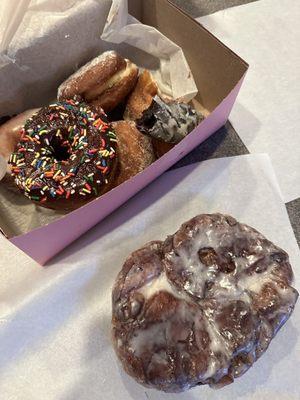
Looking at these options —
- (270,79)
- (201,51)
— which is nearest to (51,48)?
(201,51)

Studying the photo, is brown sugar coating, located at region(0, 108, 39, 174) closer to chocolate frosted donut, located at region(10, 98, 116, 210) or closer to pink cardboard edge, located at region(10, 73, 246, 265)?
chocolate frosted donut, located at region(10, 98, 116, 210)

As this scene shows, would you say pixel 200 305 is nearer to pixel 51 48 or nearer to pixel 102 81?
pixel 102 81

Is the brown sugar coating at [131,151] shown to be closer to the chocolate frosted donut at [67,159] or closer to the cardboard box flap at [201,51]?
the chocolate frosted donut at [67,159]

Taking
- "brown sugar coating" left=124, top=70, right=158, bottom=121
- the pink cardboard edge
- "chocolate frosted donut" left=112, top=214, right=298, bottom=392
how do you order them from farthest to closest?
"brown sugar coating" left=124, top=70, right=158, bottom=121
the pink cardboard edge
"chocolate frosted donut" left=112, top=214, right=298, bottom=392

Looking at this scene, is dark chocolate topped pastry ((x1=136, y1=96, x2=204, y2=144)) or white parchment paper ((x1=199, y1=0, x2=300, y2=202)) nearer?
dark chocolate topped pastry ((x1=136, y1=96, x2=204, y2=144))

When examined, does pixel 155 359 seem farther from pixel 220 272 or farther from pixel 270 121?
pixel 270 121

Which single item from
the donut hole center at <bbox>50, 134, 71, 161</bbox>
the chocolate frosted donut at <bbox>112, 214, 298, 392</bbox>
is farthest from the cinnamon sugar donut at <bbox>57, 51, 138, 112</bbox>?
the chocolate frosted donut at <bbox>112, 214, 298, 392</bbox>
